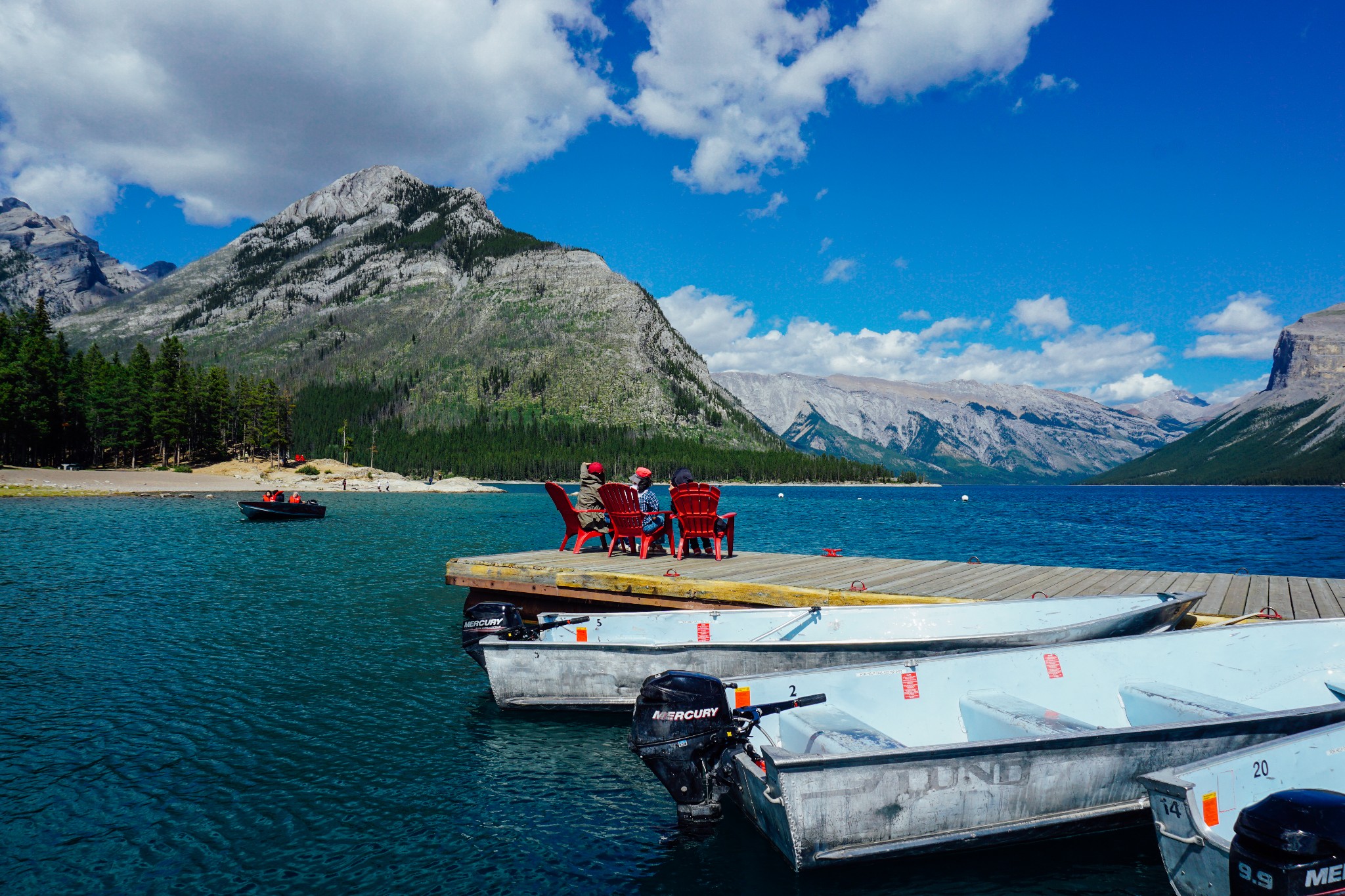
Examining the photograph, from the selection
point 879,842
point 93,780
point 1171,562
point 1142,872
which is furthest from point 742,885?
point 1171,562

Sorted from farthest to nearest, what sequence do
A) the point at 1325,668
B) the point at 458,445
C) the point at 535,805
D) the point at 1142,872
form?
the point at 458,445, the point at 1325,668, the point at 535,805, the point at 1142,872

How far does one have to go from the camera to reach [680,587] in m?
13.3

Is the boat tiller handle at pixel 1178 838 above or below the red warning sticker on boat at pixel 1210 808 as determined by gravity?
below

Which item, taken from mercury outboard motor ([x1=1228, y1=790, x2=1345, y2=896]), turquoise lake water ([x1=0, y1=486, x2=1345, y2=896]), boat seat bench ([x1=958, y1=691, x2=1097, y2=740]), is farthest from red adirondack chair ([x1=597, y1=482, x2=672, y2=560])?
mercury outboard motor ([x1=1228, y1=790, x2=1345, y2=896])

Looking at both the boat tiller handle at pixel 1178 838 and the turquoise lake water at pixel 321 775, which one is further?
the turquoise lake water at pixel 321 775

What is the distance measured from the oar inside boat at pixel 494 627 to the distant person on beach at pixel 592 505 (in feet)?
21.5

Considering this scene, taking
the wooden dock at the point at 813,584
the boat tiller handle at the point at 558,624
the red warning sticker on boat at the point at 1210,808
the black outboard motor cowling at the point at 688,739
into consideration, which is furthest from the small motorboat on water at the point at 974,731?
the boat tiller handle at the point at 558,624

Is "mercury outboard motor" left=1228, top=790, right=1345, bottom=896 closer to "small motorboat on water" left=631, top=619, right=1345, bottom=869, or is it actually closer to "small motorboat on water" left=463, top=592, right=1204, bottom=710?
"small motorboat on water" left=631, top=619, right=1345, bottom=869

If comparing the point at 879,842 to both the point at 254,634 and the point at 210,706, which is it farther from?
the point at 254,634

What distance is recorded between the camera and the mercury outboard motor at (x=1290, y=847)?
13.7ft

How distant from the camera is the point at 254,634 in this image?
16.0 metres

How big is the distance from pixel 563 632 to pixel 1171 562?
3500 cm

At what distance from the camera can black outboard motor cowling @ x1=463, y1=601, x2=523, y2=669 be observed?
417 inches

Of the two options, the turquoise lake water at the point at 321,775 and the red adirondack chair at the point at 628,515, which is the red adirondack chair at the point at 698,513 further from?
the turquoise lake water at the point at 321,775
